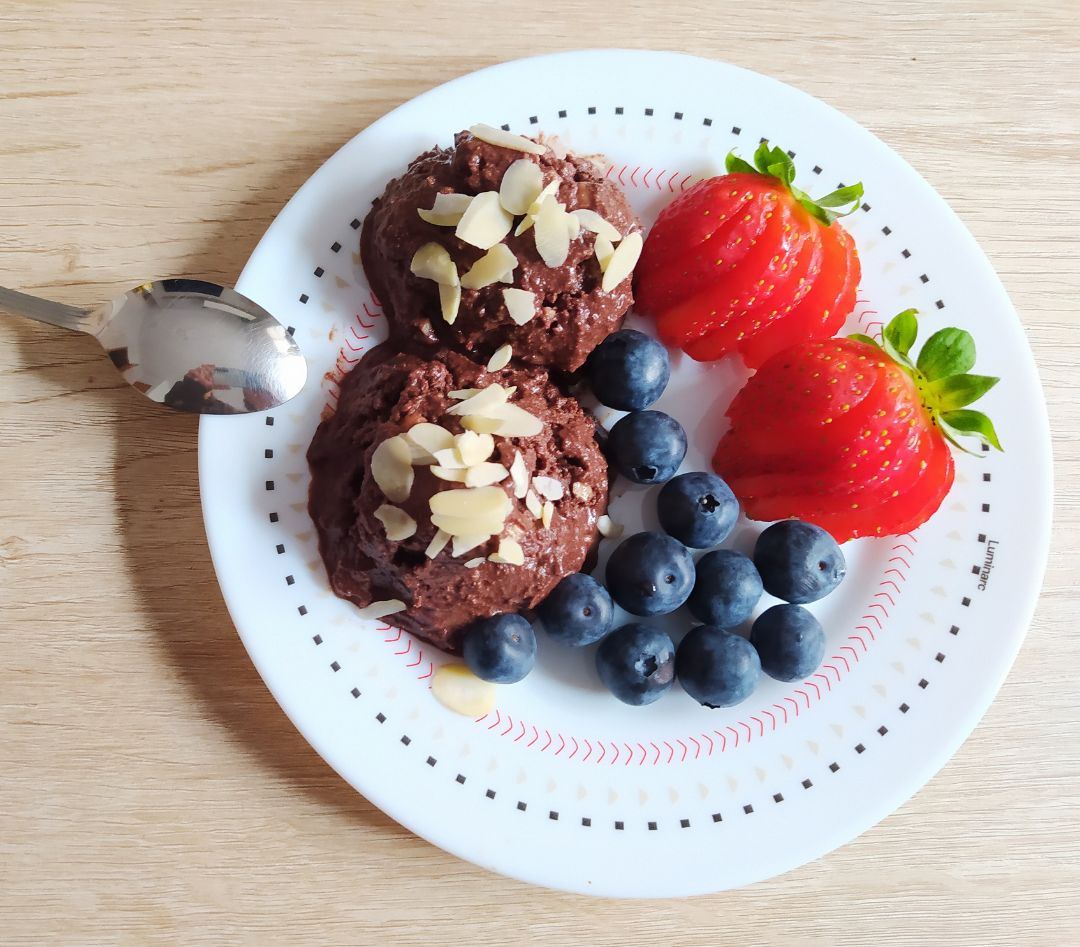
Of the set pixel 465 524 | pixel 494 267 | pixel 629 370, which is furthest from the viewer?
pixel 629 370

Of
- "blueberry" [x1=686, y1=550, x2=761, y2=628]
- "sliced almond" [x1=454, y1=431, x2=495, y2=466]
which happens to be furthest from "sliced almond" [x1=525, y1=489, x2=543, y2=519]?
"blueberry" [x1=686, y1=550, x2=761, y2=628]

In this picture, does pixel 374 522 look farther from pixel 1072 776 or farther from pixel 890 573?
pixel 1072 776

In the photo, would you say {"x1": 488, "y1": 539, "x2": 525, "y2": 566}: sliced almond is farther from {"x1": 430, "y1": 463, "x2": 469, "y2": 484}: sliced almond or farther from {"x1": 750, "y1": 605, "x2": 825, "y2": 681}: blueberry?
{"x1": 750, "y1": 605, "x2": 825, "y2": 681}: blueberry

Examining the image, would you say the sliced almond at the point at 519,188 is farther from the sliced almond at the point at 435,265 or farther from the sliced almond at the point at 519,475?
the sliced almond at the point at 519,475

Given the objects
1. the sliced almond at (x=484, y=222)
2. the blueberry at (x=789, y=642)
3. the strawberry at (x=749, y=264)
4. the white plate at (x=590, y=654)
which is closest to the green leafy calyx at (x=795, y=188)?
the strawberry at (x=749, y=264)

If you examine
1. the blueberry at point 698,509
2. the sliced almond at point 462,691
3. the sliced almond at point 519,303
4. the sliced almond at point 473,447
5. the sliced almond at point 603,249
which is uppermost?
the sliced almond at point 603,249

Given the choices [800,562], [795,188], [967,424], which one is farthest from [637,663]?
[795,188]

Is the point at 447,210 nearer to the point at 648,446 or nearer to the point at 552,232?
→ the point at 552,232
